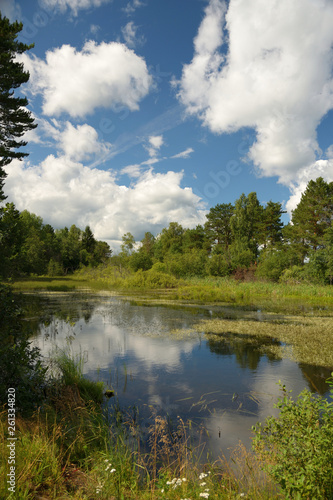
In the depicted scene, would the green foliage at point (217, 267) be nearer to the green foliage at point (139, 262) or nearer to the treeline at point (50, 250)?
the green foliage at point (139, 262)

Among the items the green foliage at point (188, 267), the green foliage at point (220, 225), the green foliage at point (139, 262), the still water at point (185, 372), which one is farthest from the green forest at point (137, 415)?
the green foliage at point (220, 225)

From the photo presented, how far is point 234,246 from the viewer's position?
2324 inches

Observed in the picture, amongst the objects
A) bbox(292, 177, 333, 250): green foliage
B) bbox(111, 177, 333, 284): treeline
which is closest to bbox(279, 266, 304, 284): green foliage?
bbox(111, 177, 333, 284): treeline

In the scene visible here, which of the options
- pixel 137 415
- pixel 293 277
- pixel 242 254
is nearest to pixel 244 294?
pixel 293 277

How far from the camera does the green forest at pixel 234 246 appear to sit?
39906 mm

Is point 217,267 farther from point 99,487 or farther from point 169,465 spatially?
point 99,487

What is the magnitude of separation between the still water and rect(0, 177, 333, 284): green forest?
657 inches

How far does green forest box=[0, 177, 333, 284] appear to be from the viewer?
39.9 m

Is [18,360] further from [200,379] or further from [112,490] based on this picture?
[200,379]

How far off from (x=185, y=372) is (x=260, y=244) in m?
57.4

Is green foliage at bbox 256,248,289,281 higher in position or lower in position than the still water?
higher

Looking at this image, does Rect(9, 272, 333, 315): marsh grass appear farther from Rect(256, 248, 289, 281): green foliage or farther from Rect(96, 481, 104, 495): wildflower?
Rect(96, 481, 104, 495): wildflower

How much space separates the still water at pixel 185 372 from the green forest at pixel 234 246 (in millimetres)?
16686

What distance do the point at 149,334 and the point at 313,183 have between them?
147 feet
